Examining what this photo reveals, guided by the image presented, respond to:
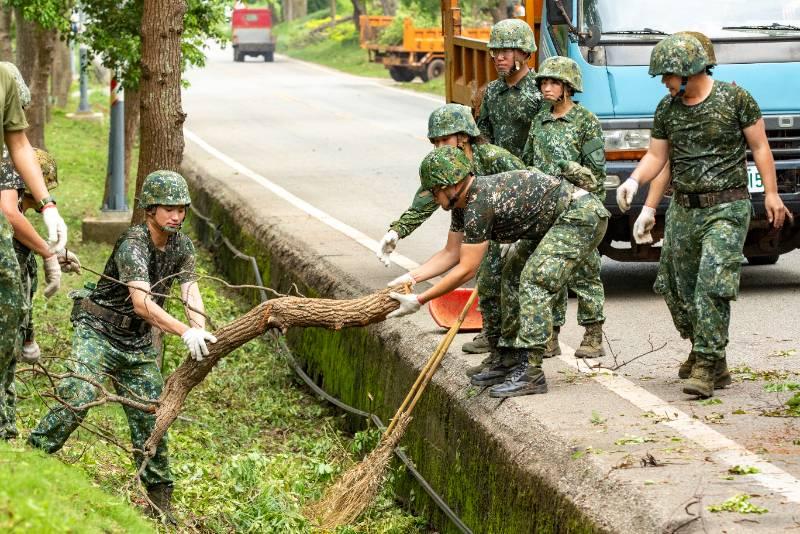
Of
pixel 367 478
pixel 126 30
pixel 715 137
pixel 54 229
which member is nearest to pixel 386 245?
pixel 367 478

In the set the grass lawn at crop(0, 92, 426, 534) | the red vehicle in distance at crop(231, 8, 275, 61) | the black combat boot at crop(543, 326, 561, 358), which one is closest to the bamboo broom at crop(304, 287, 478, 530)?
the grass lawn at crop(0, 92, 426, 534)

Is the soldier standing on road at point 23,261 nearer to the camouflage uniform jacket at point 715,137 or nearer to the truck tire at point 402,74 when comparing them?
the camouflage uniform jacket at point 715,137

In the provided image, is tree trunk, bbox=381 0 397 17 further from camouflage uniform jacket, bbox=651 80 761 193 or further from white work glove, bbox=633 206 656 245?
camouflage uniform jacket, bbox=651 80 761 193

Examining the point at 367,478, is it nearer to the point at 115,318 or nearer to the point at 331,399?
the point at 115,318

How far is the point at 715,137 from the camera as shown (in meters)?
7.64

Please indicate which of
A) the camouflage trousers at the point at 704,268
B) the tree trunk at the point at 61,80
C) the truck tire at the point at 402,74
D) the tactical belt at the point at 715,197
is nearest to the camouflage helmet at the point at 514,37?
the camouflage trousers at the point at 704,268

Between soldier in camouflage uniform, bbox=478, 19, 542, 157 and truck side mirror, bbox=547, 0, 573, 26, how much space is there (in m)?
1.81

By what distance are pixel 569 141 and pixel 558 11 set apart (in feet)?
8.97

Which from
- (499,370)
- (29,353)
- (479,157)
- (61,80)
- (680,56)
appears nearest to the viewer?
(680,56)

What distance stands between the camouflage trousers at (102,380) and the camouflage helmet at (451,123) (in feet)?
6.42

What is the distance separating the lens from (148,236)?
776 centimetres

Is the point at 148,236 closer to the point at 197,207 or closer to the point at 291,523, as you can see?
the point at 291,523

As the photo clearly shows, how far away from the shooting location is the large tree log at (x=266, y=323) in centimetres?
764

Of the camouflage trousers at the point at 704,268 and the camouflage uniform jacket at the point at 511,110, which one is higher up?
the camouflage uniform jacket at the point at 511,110
